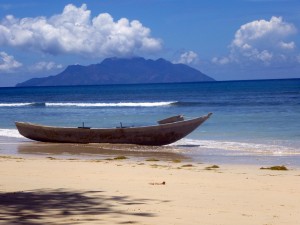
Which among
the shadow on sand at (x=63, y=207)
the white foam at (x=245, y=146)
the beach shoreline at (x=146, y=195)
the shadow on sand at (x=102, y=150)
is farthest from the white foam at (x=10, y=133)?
the shadow on sand at (x=63, y=207)

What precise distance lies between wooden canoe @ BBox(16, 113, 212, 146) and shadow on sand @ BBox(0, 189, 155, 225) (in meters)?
10.4

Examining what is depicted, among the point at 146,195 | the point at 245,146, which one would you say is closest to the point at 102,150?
the point at 245,146

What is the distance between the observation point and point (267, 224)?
621cm

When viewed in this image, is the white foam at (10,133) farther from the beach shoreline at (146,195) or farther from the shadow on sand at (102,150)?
the beach shoreline at (146,195)

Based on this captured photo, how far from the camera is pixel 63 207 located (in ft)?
22.8

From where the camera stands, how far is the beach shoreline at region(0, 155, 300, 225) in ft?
21.1

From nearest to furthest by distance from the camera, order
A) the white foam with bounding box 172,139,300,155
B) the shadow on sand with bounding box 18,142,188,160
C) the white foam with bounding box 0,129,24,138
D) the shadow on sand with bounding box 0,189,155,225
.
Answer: the shadow on sand with bounding box 0,189,155,225 → the white foam with bounding box 172,139,300,155 → the shadow on sand with bounding box 18,142,188,160 → the white foam with bounding box 0,129,24,138

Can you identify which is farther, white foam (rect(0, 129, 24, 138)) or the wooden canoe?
white foam (rect(0, 129, 24, 138))

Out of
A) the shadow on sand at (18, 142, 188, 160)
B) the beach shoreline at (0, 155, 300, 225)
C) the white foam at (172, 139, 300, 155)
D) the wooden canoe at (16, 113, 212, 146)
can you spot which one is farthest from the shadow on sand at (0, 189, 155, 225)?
the wooden canoe at (16, 113, 212, 146)

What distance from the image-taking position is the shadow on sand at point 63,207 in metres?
6.20

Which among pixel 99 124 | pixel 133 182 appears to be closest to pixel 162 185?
pixel 133 182

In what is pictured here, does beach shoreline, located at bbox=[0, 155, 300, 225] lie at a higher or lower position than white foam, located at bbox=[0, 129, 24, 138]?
lower

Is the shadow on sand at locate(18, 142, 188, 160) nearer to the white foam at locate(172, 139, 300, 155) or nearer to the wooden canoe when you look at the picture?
the wooden canoe

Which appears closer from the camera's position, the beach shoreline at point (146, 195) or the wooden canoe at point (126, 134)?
the beach shoreline at point (146, 195)
